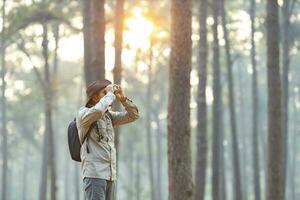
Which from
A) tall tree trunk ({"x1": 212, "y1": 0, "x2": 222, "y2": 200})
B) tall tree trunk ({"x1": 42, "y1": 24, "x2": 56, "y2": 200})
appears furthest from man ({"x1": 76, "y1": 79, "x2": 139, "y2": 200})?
tall tree trunk ({"x1": 42, "y1": 24, "x2": 56, "y2": 200})

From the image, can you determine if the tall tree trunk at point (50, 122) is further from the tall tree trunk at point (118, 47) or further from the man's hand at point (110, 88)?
the man's hand at point (110, 88)

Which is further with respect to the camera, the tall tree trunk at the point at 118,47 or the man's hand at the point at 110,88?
the tall tree trunk at the point at 118,47

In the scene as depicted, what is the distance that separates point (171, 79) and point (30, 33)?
1841 cm

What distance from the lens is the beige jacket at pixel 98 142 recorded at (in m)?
6.18

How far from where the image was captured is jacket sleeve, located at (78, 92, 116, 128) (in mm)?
6145

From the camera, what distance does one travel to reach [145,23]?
2972 centimetres

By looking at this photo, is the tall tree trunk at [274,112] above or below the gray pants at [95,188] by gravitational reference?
above

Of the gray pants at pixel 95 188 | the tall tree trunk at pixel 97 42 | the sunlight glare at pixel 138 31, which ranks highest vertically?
the sunlight glare at pixel 138 31

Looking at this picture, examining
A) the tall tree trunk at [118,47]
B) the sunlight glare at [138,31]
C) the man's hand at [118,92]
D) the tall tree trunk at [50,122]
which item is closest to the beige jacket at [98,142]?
the man's hand at [118,92]

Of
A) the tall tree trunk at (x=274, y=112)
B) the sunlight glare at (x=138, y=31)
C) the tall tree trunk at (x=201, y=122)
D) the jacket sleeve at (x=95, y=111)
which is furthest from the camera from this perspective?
the sunlight glare at (x=138, y=31)

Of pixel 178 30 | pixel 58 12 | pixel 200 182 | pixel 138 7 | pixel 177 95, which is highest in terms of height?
pixel 138 7

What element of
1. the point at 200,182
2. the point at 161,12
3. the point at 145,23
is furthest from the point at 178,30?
the point at 161,12

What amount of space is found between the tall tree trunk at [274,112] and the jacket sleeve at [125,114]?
5.90 metres

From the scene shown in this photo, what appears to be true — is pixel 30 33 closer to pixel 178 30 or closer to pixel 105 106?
pixel 178 30
